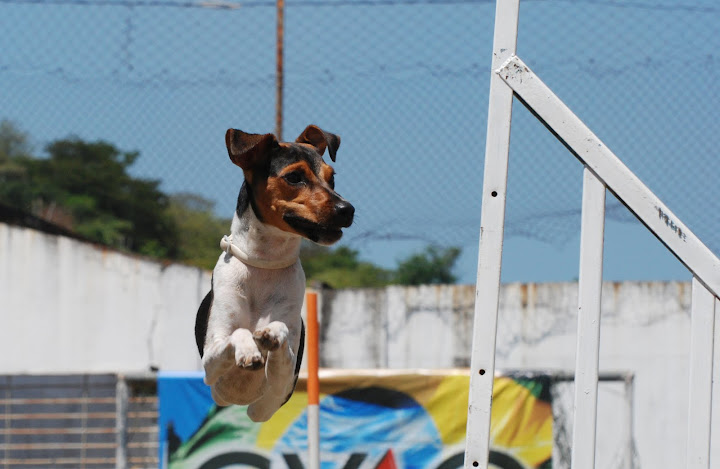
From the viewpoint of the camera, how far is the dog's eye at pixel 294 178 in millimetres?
3871

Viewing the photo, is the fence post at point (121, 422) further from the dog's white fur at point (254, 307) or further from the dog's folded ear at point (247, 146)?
the dog's folded ear at point (247, 146)

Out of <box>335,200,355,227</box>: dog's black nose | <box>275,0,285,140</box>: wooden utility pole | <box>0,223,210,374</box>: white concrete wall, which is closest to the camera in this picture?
<box>335,200,355,227</box>: dog's black nose

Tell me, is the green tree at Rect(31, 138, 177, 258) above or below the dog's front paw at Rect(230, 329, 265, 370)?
above

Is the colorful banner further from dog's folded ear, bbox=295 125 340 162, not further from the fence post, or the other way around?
dog's folded ear, bbox=295 125 340 162

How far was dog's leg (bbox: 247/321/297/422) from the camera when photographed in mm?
3830

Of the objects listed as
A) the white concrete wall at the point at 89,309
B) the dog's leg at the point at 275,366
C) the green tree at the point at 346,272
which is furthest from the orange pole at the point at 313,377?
the green tree at the point at 346,272

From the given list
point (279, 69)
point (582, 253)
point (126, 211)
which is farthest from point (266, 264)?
point (126, 211)

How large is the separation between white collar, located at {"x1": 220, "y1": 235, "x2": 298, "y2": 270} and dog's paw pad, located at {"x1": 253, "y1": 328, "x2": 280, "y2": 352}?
0.31m

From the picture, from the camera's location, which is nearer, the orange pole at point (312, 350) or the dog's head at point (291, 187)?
the dog's head at point (291, 187)

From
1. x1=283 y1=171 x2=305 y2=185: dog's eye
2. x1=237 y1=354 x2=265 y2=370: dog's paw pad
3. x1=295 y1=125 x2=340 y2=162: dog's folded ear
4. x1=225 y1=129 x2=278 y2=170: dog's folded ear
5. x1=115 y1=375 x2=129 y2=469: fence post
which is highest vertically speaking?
x1=295 y1=125 x2=340 y2=162: dog's folded ear

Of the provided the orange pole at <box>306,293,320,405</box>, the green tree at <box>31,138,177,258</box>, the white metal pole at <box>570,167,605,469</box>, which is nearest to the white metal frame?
the white metal pole at <box>570,167,605,469</box>

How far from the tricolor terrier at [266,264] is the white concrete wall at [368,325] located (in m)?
7.11

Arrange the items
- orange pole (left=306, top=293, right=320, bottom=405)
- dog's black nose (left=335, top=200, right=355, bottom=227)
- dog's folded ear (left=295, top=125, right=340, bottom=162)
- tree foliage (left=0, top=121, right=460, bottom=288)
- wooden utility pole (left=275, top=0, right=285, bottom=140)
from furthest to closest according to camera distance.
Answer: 1. tree foliage (left=0, top=121, right=460, bottom=288)
2. wooden utility pole (left=275, top=0, right=285, bottom=140)
3. orange pole (left=306, top=293, right=320, bottom=405)
4. dog's folded ear (left=295, top=125, right=340, bottom=162)
5. dog's black nose (left=335, top=200, right=355, bottom=227)

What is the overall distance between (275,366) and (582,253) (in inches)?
45.4
